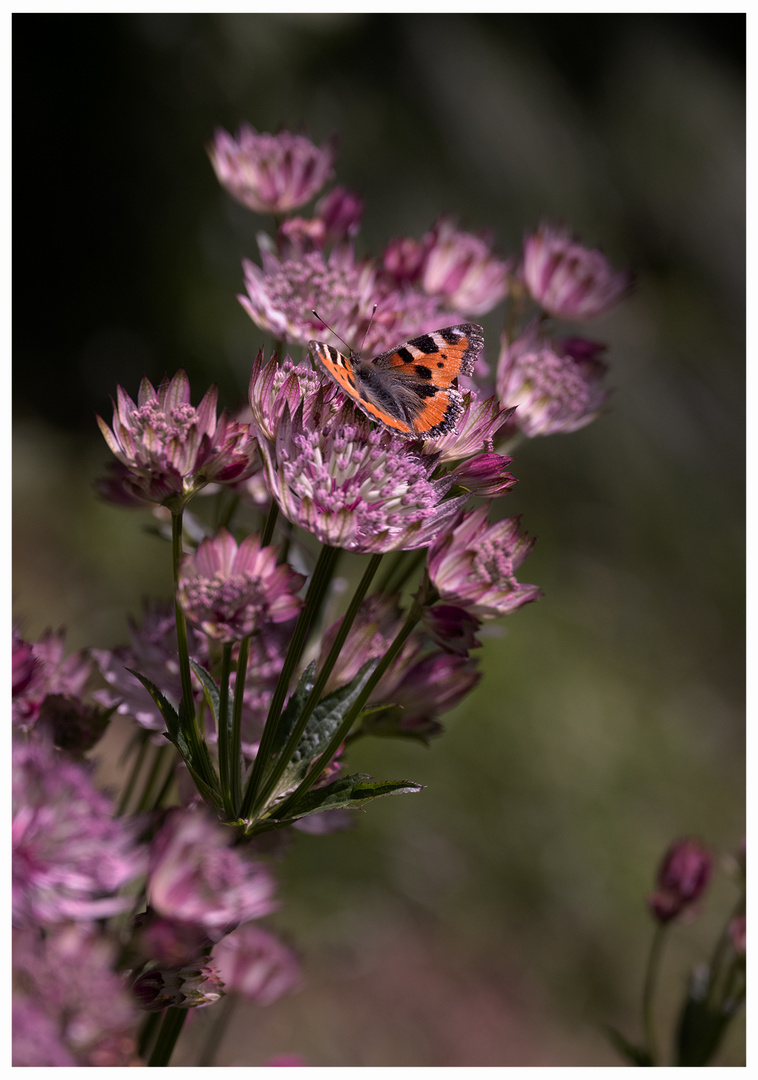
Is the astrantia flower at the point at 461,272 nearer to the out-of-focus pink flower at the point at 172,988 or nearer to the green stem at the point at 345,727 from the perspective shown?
the green stem at the point at 345,727

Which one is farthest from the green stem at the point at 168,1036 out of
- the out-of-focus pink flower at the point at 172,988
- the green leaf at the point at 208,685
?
the green leaf at the point at 208,685

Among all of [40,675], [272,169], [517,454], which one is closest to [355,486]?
[40,675]

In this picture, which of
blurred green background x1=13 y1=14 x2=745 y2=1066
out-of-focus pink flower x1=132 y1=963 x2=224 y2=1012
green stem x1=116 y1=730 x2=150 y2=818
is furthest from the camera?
blurred green background x1=13 y1=14 x2=745 y2=1066

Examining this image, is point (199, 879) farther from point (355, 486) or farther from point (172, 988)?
point (355, 486)

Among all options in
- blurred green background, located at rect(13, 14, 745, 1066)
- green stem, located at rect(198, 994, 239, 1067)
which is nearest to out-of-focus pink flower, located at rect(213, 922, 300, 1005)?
green stem, located at rect(198, 994, 239, 1067)

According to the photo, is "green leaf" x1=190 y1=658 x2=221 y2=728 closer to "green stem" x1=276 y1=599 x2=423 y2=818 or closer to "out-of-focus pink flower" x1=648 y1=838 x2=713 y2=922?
"green stem" x1=276 y1=599 x2=423 y2=818

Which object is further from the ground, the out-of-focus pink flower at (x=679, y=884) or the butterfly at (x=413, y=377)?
the butterfly at (x=413, y=377)
